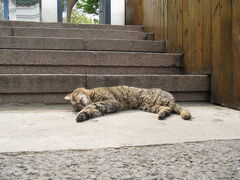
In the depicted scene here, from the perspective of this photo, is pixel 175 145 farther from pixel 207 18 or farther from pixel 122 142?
pixel 207 18

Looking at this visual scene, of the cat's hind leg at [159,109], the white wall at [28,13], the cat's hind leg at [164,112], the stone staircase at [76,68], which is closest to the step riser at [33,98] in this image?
the stone staircase at [76,68]

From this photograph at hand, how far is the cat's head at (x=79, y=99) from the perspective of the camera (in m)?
2.29

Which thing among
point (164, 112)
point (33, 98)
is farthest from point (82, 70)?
point (164, 112)

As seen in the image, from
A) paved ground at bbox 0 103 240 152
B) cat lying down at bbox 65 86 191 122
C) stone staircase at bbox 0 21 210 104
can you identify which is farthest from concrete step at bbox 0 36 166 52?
paved ground at bbox 0 103 240 152

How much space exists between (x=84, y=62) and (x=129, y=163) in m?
2.20

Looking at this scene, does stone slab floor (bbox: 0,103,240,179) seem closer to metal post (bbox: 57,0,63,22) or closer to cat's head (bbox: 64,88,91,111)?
cat's head (bbox: 64,88,91,111)

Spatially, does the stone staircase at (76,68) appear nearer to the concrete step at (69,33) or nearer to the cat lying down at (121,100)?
the concrete step at (69,33)

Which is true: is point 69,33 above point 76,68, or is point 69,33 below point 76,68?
above

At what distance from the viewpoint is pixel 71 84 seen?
8.67 ft

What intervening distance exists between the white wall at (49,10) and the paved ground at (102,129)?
16.2 feet

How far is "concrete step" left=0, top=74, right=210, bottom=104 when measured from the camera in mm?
2508

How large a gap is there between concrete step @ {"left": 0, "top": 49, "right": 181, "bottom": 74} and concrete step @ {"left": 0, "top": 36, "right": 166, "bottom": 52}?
42cm

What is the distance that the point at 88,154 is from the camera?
1124 mm

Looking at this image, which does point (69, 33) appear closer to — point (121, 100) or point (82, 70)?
point (82, 70)
